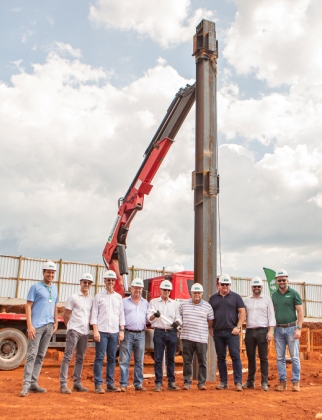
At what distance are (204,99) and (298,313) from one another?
495cm

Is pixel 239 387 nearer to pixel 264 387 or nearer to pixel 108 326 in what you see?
pixel 264 387

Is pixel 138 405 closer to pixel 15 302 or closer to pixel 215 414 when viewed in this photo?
pixel 215 414

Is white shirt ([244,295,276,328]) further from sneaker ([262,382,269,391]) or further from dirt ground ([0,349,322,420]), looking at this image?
dirt ground ([0,349,322,420])

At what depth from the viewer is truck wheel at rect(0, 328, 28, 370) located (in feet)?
39.0

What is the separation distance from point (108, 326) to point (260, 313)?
2.68 m

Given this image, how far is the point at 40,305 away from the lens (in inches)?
277

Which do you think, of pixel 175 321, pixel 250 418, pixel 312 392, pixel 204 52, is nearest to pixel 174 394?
pixel 175 321

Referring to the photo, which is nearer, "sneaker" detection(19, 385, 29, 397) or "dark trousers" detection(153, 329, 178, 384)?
"sneaker" detection(19, 385, 29, 397)

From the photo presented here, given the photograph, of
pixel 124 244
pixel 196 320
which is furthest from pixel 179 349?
pixel 196 320

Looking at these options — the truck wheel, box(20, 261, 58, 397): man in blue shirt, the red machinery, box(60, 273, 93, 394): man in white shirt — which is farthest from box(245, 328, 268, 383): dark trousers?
the truck wheel

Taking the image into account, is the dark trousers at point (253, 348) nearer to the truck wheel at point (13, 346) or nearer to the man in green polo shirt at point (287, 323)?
the man in green polo shirt at point (287, 323)

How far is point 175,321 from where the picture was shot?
785 centimetres

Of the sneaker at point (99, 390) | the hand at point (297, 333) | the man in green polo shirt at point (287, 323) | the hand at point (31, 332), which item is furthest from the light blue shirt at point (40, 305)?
the hand at point (297, 333)

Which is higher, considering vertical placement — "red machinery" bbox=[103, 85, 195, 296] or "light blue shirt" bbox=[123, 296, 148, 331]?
"red machinery" bbox=[103, 85, 195, 296]
